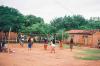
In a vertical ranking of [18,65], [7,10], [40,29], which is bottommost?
[18,65]

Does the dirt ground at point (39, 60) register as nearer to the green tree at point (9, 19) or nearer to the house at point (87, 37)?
the green tree at point (9, 19)

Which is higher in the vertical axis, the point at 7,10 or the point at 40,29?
the point at 7,10

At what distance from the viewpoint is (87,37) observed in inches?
1975

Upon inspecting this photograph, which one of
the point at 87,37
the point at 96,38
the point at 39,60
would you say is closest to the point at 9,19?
the point at 87,37

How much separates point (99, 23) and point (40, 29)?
31.9 meters

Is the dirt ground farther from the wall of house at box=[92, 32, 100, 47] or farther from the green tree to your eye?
the wall of house at box=[92, 32, 100, 47]

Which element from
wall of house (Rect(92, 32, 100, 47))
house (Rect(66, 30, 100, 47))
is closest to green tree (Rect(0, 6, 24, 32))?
house (Rect(66, 30, 100, 47))

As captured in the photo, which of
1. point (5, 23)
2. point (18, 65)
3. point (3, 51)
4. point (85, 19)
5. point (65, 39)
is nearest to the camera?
point (18, 65)

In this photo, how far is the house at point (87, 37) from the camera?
47.0m

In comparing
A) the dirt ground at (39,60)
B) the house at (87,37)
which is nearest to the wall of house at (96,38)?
the house at (87,37)

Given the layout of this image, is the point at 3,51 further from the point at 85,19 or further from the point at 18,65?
the point at 85,19

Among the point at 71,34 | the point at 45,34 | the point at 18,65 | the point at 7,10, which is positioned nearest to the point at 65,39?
the point at 71,34

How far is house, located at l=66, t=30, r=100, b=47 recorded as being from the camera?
154 ft

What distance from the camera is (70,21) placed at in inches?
3034
